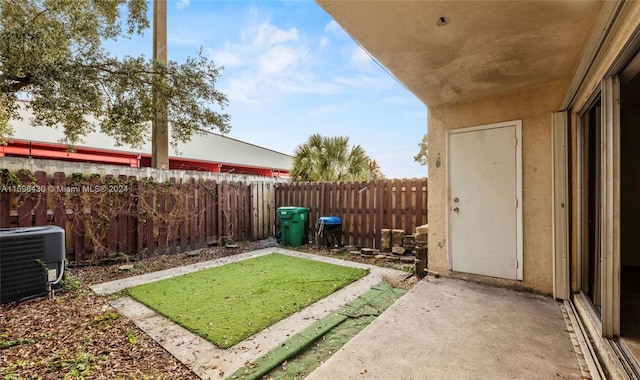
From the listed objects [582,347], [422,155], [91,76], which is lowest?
[582,347]

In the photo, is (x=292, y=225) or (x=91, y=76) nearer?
(x=91, y=76)

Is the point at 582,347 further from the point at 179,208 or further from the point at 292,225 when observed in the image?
the point at 179,208

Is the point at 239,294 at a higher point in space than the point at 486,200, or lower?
lower

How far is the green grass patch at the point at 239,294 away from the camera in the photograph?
8.45ft

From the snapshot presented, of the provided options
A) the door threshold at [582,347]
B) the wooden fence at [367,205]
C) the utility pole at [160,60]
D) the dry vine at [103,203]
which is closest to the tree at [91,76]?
the utility pole at [160,60]

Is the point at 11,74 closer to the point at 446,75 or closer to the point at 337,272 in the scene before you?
the point at 337,272

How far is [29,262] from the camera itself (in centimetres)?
309

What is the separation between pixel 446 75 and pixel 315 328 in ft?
10.2

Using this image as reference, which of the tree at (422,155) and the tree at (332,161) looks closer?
the tree at (332,161)

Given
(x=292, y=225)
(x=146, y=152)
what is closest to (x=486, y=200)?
(x=292, y=225)

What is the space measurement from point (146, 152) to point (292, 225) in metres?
8.07

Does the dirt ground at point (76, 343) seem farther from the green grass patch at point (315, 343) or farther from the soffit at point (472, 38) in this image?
the soffit at point (472, 38)

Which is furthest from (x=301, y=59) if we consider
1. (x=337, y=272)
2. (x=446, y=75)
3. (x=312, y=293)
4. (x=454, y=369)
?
(x=454, y=369)

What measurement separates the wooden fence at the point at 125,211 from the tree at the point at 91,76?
1.54 metres
